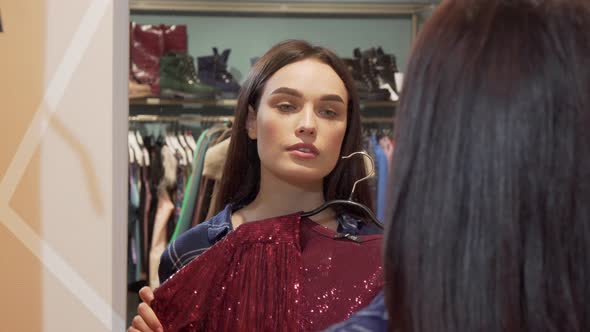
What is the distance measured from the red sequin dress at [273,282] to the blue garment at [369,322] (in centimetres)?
38

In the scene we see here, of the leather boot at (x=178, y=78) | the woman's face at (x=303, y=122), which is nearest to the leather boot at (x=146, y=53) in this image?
the leather boot at (x=178, y=78)

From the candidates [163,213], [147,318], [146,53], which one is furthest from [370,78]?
[147,318]

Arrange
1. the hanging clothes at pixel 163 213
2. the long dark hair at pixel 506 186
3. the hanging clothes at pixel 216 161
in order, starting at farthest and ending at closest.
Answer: the hanging clothes at pixel 163 213 → the hanging clothes at pixel 216 161 → the long dark hair at pixel 506 186

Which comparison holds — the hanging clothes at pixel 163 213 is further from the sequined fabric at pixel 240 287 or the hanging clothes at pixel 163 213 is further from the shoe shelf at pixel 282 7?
the sequined fabric at pixel 240 287

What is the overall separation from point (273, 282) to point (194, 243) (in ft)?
0.89

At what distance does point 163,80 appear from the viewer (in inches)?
126

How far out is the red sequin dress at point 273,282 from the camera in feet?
3.32

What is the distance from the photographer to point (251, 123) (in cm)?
131

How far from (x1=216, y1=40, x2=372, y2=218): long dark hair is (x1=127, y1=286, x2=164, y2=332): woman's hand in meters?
0.29

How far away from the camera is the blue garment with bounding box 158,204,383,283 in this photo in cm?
124

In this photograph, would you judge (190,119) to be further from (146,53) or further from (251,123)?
(251,123)

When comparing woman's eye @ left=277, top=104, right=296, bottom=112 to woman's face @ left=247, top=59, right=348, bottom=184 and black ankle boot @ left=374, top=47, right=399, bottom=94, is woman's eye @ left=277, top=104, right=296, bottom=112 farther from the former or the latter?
black ankle boot @ left=374, top=47, right=399, bottom=94

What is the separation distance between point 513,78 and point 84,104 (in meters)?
0.85

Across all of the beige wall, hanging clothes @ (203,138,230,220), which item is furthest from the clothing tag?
hanging clothes @ (203,138,230,220)
